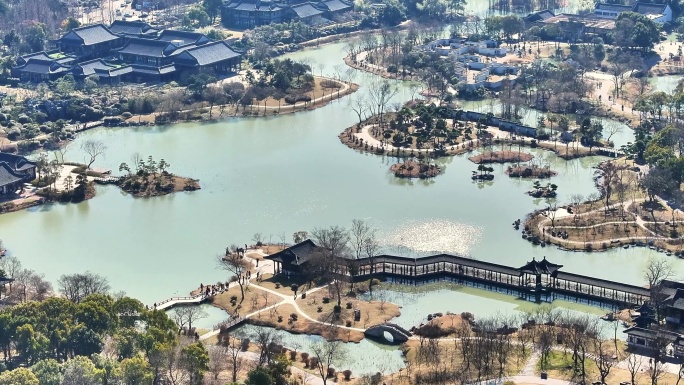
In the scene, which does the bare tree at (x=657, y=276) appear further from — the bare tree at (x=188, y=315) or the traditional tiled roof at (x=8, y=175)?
the traditional tiled roof at (x=8, y=175)

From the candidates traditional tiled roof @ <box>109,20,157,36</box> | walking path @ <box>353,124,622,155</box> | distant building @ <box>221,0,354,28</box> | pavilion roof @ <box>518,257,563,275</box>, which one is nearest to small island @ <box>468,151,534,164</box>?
walking path @ <box>353,124,622,155</box>

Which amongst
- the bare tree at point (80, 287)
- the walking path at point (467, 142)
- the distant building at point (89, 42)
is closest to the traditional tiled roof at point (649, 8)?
the walking path at point (467, 142)

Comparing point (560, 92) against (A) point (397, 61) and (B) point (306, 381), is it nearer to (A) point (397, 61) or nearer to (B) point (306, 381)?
(A) point (397, 61)

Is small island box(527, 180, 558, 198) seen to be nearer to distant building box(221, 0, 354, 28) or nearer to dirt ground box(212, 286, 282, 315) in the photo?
dirt ground box(212, 286, 282, 315)

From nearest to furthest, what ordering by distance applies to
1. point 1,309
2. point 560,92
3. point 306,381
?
point 306,381 < point 1,309 < point 560,92

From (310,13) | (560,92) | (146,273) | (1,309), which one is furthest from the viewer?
(310,13)

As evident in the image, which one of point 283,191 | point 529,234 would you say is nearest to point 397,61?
point 283,191
